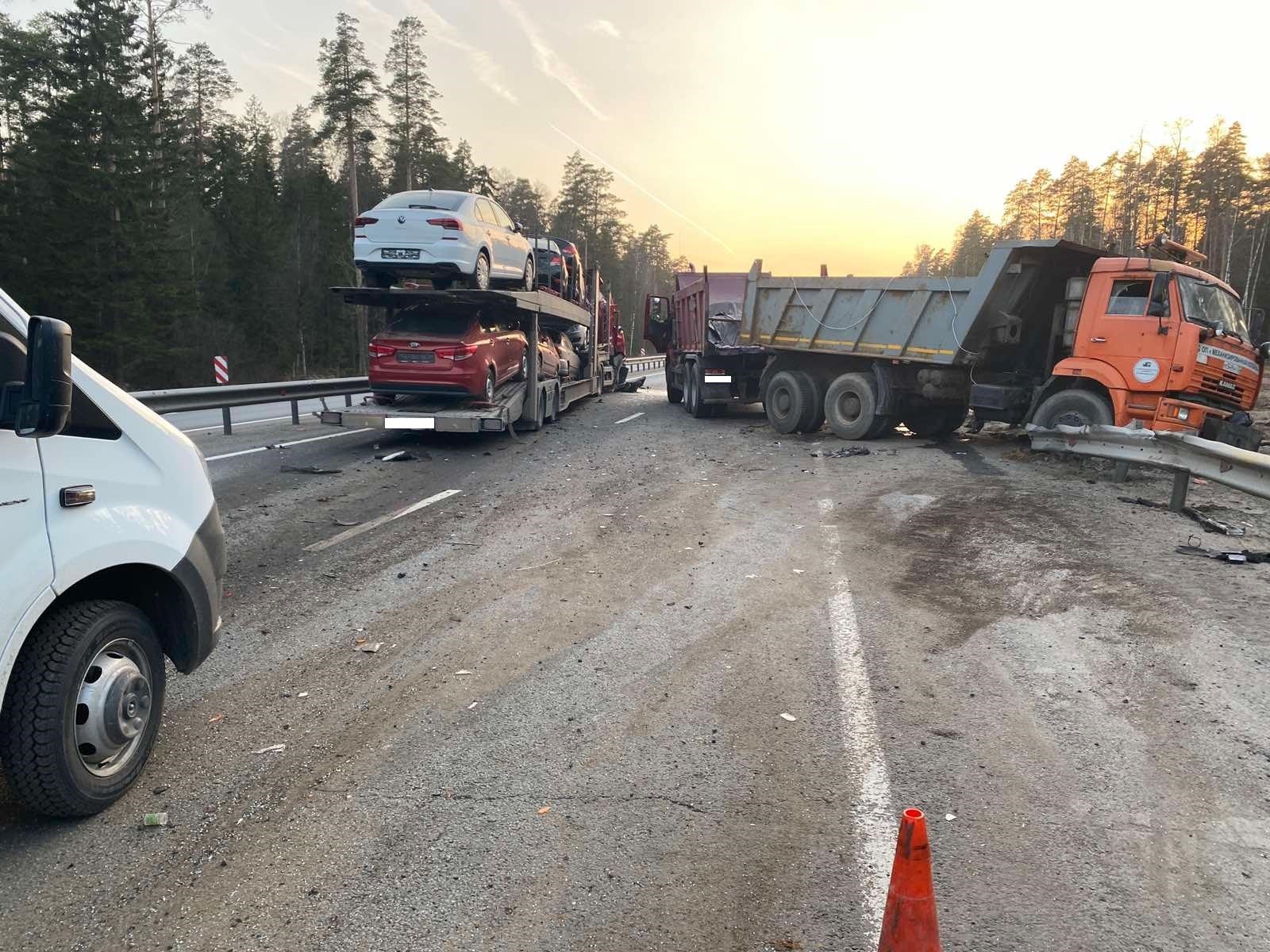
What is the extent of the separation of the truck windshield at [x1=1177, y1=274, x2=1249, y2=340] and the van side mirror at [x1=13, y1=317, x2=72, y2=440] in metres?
11.8

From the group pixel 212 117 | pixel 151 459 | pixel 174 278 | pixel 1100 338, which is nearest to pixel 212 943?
pixel 151 459

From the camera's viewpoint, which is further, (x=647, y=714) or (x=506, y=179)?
(x=506, y=179)

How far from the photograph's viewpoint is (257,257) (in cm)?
4231

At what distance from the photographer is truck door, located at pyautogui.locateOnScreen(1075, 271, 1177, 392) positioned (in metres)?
10.3

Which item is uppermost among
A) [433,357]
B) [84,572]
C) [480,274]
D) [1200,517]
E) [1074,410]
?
[480,274]

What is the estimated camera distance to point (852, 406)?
559 inches

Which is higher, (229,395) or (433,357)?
(433,357)

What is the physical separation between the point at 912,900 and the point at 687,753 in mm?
1599

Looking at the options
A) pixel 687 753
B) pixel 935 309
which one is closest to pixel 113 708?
pixel 687 753

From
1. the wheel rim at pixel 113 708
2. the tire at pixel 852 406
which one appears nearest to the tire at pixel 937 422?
the tire at pixel 852 406

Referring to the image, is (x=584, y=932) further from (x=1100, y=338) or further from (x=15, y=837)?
(x=1100, y=338)

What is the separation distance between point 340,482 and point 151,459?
22.0ft

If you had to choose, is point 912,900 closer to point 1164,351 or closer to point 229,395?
point 1164,351

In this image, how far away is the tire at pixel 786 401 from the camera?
14.9m
